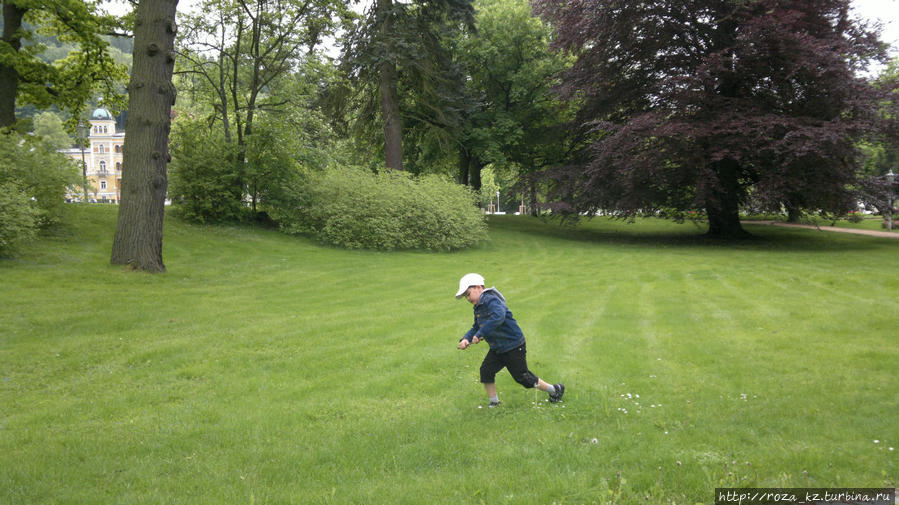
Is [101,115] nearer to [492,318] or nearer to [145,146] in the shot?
[145,146]

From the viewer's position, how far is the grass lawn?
3.97 metres

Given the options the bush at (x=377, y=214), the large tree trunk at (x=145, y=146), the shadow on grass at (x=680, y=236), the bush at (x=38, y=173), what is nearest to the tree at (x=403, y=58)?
the bush at (x=377, y=214)

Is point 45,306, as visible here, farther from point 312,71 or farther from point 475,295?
point 312,71

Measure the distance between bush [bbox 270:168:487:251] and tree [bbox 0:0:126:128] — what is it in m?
8.09

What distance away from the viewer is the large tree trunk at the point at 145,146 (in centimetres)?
1270

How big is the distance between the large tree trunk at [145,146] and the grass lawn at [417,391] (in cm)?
72

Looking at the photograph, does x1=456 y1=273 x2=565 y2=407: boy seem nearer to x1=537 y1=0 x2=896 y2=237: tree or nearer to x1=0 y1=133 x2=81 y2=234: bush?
x1=0 y1=133 x2=81 y2=234: bush

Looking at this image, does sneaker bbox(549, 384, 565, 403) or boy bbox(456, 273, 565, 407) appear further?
sneaker bbox(549, 384, 565, 403)

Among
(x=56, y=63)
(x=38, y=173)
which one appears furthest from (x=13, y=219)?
(x=56, y=63)

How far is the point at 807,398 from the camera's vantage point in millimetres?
5512

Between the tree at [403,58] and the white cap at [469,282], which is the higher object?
the tree at [403,58]

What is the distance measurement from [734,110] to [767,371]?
17.2 meters

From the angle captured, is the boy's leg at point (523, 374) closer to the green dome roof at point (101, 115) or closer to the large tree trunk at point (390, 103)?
the large tree trunk at point (390, 103)

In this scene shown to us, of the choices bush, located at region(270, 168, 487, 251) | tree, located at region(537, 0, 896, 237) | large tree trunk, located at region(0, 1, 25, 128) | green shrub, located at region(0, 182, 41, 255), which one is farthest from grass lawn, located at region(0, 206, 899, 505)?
tree, located at region(537, 0, 896, 237)
